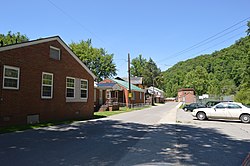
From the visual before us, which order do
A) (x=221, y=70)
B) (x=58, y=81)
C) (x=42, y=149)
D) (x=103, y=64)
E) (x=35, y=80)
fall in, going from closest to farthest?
(x=42, y=149)
(x=35, y=80)
(x=58, y=81)
(x=103, y=64)
(x=221, y=70)

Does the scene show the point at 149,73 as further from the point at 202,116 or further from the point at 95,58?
the point at 202,116

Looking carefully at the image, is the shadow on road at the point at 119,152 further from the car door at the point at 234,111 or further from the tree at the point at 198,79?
the tree at the point at 198,79

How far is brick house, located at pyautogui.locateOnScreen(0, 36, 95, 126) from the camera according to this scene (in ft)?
43.1

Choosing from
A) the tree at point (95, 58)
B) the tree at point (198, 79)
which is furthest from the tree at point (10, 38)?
the tree at point (198, 79)

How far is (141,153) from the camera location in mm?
7094

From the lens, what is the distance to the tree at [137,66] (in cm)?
10253

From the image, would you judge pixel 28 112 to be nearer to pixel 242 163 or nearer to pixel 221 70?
pixel 242 163

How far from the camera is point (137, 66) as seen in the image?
4070 inches

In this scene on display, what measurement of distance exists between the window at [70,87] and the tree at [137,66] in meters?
83.9

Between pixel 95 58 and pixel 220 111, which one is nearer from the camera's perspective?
pixel 220 111

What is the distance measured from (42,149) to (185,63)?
88377 mm

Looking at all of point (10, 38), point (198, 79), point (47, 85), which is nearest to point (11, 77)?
point (47, 85)

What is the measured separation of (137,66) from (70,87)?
86.0 m

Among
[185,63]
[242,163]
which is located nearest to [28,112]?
[242,163]
